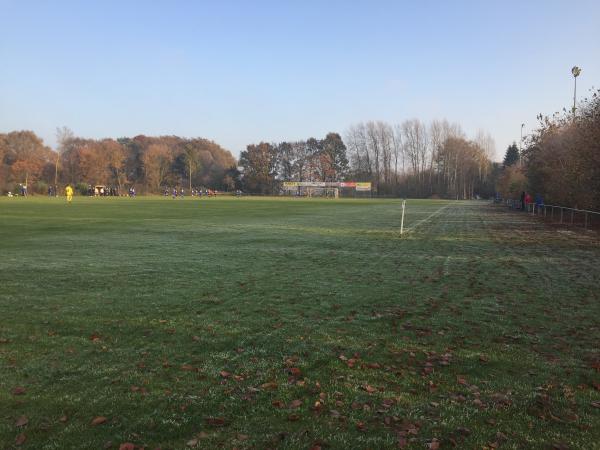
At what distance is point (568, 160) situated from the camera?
27.1m

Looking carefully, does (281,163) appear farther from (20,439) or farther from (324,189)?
(20,439)

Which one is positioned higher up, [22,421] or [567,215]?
[567,215]

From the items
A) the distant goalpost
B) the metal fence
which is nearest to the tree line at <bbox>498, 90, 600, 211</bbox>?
the metal fence

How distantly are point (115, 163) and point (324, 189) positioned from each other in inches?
1863

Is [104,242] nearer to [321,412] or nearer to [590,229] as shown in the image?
[321,412]

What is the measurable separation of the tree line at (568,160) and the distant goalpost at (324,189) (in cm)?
6315

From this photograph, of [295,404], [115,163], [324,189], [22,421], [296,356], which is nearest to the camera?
[22,421]

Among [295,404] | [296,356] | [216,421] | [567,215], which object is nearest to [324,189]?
[567,215]

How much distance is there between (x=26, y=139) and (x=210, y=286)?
98.6 meters

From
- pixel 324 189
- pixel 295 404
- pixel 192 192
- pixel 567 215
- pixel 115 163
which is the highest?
pixel 115 163

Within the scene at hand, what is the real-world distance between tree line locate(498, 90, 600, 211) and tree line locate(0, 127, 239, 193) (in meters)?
74.4

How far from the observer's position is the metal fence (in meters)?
24.4

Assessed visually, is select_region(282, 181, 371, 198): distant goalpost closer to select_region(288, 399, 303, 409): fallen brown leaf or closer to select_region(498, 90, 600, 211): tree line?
select_region(498, 90, 600, 211): tree line

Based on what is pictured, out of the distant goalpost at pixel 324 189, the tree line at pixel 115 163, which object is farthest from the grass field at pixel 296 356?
the distant goalpost at pixel 324 189
